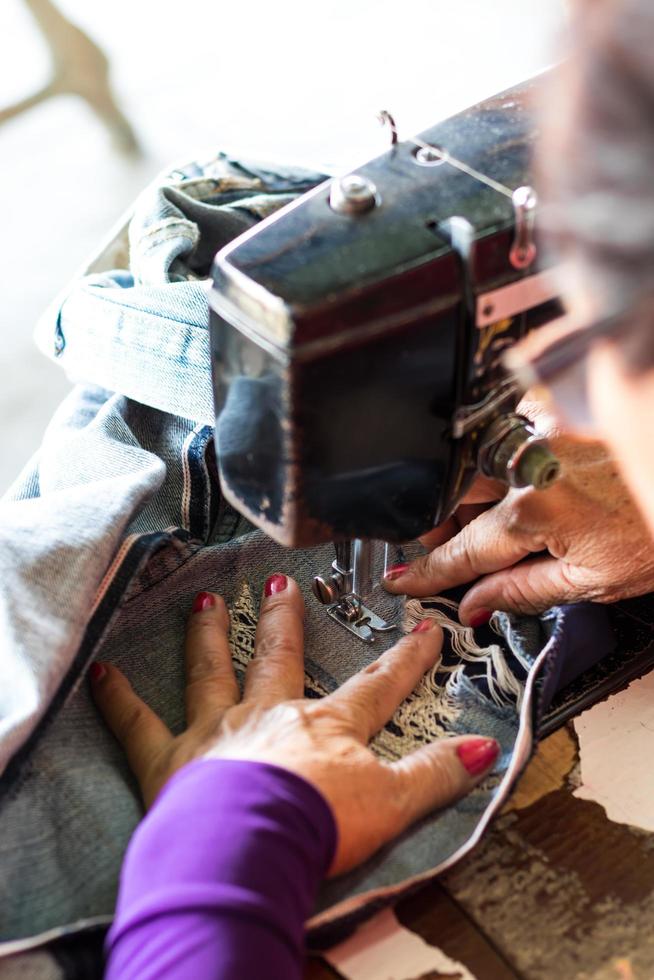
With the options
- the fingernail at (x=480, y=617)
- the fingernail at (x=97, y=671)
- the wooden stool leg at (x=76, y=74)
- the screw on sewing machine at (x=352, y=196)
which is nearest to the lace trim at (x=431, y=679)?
the fingernail at (x=480, y=617)

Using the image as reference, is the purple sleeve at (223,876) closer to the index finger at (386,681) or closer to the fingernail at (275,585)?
the index finger at (386,681)

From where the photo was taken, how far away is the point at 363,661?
1.01 meters

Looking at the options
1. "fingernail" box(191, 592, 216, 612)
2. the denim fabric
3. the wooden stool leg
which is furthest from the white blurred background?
"fingernail" box(191, 592, 216, 612)

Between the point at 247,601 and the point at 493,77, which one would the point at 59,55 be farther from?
the point at 247,601

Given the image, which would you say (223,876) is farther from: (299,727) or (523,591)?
(523,591)

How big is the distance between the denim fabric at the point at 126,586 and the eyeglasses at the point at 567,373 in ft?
0.89

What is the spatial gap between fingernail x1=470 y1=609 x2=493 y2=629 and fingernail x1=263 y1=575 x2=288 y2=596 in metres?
0.18

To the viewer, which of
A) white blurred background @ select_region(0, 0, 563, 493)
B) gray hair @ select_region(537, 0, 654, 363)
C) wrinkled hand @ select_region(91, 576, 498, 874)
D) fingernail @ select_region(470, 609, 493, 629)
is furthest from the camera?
white blurred background @ select_region(0, 0, 563, 493)

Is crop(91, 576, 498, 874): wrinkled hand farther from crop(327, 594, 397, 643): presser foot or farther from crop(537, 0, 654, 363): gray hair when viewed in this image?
crop(537, 0, 654, 363): gray hair

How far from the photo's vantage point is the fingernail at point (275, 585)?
1020 mm

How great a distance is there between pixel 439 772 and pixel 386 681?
11 cm

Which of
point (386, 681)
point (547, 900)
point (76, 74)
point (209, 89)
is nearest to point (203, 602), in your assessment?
point (386, 681)

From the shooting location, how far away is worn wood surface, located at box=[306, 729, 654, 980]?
772mm

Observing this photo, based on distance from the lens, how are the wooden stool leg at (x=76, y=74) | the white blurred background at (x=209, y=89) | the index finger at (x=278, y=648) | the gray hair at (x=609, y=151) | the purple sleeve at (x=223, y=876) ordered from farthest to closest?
the wooden stool leg at (x=76, y=74) < the white blurred background at (x=209, y=89) < the index finger at (x=278, y=648) < the purple sleeve at (x=223, y=876) < the gray hair at (x=609, y=151)
